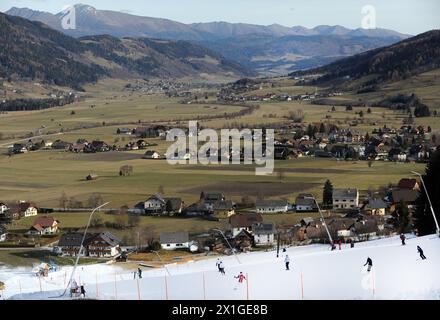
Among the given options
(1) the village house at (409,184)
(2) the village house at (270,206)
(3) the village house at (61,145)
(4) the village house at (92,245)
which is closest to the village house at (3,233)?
(4) the village house at (92,245)

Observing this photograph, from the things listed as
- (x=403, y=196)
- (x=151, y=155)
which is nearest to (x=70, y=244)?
(x=403, y=196)

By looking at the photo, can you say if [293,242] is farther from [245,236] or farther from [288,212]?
[288,212]

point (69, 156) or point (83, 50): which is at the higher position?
point (83, 50)

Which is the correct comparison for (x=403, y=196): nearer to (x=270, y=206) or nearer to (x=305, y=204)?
(x=305, y=204)

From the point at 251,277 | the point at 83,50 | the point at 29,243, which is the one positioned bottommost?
the point at 29,243

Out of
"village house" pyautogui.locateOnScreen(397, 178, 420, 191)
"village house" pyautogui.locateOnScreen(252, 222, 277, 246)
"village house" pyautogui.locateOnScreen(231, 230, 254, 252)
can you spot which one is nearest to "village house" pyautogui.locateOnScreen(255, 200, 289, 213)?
"village house" pyautogui.locateOnScreen(252, 222, 277, 246)

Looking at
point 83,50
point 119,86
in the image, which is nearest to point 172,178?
point 119,86

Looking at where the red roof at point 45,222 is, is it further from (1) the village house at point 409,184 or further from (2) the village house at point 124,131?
(2) the village house at point 124,131
